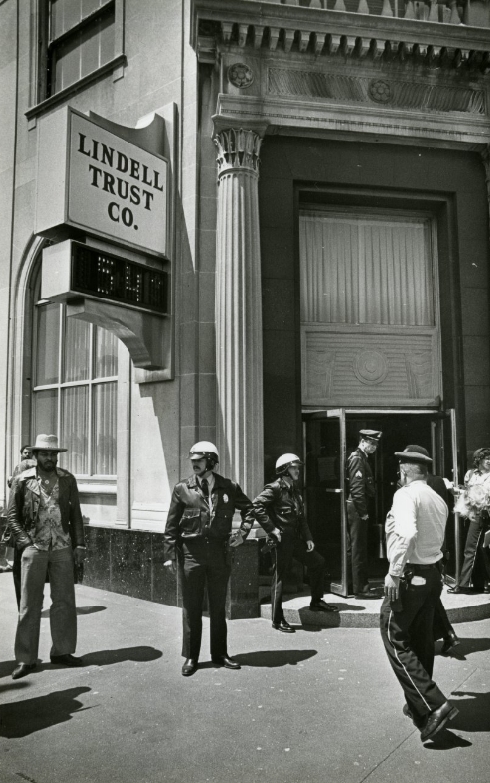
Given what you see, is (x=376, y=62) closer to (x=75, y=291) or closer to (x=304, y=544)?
(x=75, y=291)

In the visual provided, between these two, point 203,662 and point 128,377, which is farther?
point 128,377

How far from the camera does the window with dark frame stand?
11.2m

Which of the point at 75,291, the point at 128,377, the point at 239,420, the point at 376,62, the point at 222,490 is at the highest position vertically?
the point at 376,62

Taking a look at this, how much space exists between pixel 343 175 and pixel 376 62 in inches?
62.6

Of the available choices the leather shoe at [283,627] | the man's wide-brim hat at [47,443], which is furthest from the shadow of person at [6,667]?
the leather shoe at [283,627]

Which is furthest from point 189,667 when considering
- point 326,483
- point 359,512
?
point 326,483

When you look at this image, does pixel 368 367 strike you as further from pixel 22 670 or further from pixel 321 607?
pixel 22 670

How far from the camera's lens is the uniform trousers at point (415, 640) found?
4.45 metres

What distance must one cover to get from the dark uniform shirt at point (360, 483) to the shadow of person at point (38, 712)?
4124 mm

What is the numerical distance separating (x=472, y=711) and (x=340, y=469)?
3940 mm

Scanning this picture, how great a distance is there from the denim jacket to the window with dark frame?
752 centimetres

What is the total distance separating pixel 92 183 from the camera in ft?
26.0

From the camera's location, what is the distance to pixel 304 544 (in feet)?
25.2

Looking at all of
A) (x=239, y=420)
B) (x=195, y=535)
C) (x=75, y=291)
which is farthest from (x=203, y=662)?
(x=75, y=291)
